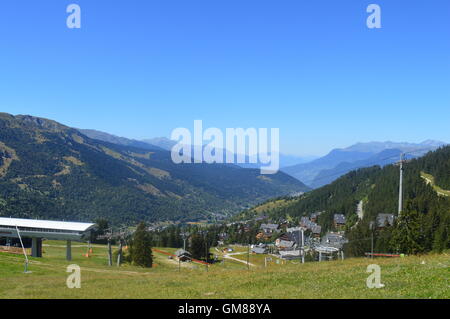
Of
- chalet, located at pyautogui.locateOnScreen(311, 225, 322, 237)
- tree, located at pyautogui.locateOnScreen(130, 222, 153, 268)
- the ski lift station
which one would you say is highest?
the ski lift station

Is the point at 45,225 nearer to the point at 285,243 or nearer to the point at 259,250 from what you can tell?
the point at 259,250

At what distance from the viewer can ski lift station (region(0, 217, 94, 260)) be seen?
70812mm

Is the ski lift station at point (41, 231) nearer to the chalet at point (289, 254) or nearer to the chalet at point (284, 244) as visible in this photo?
the chalet at point (289, 254)

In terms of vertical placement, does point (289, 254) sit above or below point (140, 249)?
below

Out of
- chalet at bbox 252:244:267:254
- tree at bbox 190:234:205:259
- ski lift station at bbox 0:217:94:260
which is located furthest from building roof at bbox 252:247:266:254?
ski lift station at bbox 0:217:94:260

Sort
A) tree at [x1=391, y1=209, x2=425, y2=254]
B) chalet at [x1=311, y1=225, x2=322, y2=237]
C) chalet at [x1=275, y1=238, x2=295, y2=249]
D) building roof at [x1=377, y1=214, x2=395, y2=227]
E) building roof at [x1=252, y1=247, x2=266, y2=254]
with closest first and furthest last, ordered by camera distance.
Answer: tree at [x1=391, y1=209, x2=425, y2=254] → building roof at [x1=377, y1=214, x2=395, y2=227] → building roof at [x1=252, y1=247, x2=266, y2=254] → chalet at [x1=275, y1=238, x2=295, y2=249] → chalet at [x1=311, y1=225, x2=322, y2=237]

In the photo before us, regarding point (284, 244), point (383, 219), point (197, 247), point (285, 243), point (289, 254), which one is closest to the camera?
point (197, 247)

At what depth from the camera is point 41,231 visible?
71.1 m

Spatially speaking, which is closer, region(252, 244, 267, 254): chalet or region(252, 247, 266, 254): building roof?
region(252, 244, 267, 254): chalet

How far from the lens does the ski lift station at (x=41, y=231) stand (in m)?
70.8

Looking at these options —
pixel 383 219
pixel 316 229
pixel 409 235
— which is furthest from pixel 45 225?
pixel 316 229

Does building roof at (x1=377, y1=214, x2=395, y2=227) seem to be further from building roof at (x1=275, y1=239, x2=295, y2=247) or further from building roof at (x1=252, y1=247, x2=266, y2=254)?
building roof at (x1=252, y1=247, x2=266, y2=254)
